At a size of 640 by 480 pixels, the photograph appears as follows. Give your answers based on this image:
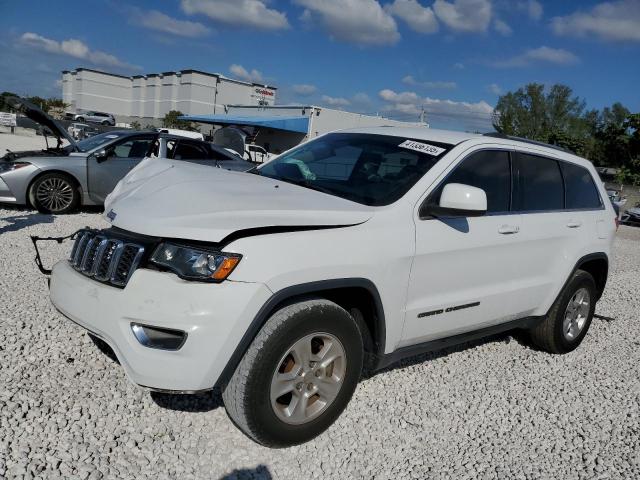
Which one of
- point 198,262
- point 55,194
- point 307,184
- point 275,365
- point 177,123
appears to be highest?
point 307,184

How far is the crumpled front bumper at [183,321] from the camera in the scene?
7.97 feet

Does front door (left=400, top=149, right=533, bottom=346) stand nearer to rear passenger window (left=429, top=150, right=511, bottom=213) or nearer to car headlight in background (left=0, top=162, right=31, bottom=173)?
rear passenger window (left=429, top=150, right=511, bottom=213)

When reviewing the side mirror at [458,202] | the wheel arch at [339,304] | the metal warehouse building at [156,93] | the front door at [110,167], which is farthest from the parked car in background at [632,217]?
the metal warehouse building at [156,93]

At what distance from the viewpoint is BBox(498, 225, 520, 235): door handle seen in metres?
3.70

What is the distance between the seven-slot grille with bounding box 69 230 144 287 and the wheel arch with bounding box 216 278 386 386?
2.17 ft

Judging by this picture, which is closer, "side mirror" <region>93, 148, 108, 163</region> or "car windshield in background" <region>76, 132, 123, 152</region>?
"side mirror" <region>93, 148, 108, 163</region>

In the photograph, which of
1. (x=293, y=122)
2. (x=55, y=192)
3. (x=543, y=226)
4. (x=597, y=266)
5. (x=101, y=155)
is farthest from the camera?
(x=293, y=122)

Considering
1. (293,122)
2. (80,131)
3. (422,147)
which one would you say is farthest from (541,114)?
(422,147)

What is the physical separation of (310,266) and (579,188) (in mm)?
3166

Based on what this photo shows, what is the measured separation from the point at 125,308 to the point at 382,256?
4.50 feet

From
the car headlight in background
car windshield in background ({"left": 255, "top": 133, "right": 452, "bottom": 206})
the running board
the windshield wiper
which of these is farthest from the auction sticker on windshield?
the car headlight in background

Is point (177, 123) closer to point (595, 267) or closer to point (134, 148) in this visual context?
point (134, 148)

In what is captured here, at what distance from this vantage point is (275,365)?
104 inches

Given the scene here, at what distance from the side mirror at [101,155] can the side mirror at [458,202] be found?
689cm
